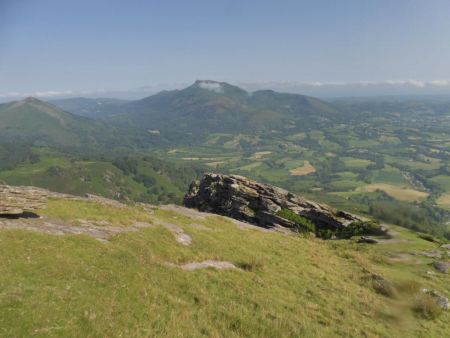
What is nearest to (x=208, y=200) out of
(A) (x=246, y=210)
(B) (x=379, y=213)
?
(A) (x=246, y=210)

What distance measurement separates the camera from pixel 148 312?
1838 centimetres

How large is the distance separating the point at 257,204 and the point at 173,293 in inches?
2096

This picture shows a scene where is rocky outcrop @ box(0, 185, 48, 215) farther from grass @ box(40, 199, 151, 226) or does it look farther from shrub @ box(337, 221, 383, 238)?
shrub @ box(337, 221, 383, 238)

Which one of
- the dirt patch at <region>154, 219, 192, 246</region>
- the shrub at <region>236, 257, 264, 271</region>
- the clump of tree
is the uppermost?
the dirt patch at <region>154, 219, 192, 246</region>

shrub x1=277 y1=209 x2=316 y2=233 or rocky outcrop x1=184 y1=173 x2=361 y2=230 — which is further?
rocky outcrop x1=184 y1=173 x2=361 y2=230

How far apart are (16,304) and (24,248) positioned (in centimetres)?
753

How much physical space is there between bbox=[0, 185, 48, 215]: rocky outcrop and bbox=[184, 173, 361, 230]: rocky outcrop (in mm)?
44406

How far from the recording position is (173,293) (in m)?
21.8

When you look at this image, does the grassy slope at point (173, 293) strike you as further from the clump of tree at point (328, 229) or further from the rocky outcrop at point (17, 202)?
the clump of tree at point (328, 229)

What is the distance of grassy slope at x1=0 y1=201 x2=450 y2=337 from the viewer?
16.7 m

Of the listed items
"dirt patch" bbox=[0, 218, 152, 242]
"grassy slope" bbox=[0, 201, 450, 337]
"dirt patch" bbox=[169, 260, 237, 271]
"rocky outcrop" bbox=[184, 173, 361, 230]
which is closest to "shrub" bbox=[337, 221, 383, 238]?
"rocky outcrop" bbox=[184, 173, 361, 230]

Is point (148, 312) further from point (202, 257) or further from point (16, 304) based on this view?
point (202, 257)

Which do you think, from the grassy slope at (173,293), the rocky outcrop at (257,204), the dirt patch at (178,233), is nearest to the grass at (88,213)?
the grassy slope at (173,293)

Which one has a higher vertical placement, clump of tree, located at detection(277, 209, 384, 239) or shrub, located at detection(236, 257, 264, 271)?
shrub, located at detection(236, 257, 264, 271)
